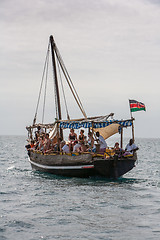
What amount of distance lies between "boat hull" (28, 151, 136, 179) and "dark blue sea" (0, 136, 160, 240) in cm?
52

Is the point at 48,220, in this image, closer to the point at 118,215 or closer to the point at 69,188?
the point at 118,215

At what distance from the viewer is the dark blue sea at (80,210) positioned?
417 inches

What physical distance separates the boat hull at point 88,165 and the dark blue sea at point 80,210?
52 centimetres

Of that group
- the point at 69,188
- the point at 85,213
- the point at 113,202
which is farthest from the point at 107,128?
the point at 85,213

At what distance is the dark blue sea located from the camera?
1059 cm

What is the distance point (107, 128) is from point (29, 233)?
12271mm

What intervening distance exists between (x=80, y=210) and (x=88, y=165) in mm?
6777

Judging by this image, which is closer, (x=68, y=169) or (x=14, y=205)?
(x=14, y=205)

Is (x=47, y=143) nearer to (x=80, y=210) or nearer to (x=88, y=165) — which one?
(x=88, y=165)

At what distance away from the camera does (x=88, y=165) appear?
65.9 ft

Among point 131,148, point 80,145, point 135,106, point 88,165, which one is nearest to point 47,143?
point 80,145

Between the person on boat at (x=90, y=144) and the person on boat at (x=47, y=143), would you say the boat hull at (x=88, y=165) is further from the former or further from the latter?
the person on boat at (x=47, y=143)

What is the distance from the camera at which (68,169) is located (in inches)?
839

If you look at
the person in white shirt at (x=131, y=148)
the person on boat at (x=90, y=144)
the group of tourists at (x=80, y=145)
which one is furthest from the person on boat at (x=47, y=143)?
the person in white shirt at (x=131, y=148)
